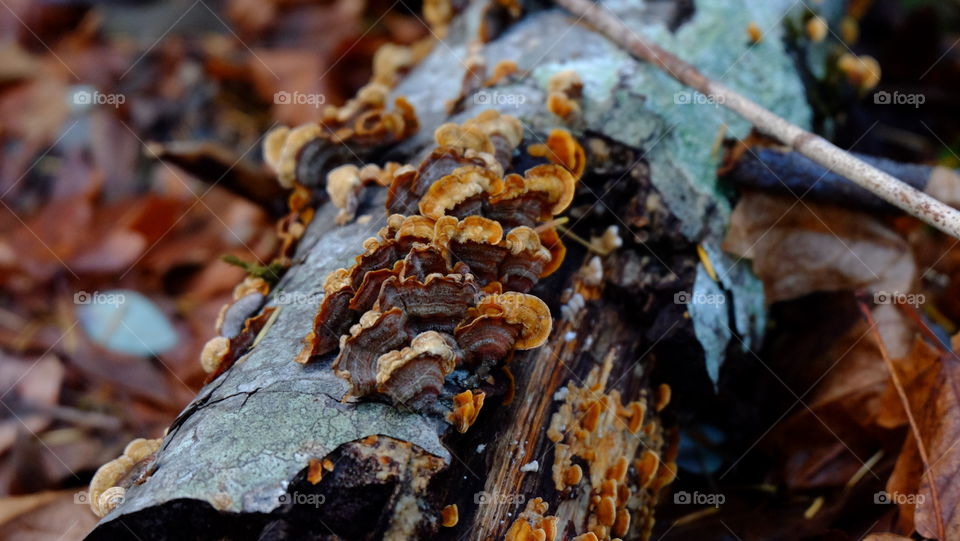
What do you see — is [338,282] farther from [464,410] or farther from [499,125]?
[499,125]

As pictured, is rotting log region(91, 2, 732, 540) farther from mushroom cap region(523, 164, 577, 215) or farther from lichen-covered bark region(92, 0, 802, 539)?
mushroom cap region(523, 164, 577, 215)

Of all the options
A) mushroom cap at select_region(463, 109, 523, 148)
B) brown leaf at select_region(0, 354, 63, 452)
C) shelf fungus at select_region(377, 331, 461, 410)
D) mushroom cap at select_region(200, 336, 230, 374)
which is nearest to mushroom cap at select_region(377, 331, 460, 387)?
shelf fungus at select_region(377, 331, 461, 410)

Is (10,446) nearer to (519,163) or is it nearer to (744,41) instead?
(519,163)

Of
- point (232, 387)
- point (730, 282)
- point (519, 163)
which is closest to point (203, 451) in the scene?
point (232, 387)

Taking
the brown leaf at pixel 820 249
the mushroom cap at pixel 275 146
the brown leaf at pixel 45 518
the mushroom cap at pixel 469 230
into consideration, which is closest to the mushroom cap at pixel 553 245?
the mushroom cap at pixel 469 230

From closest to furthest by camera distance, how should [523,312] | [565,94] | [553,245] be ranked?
[523,312] → [553,245] → [565,94]

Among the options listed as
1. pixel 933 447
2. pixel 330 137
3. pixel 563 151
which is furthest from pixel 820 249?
pixel 330 137
